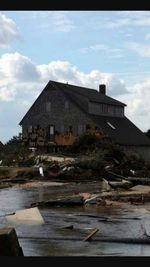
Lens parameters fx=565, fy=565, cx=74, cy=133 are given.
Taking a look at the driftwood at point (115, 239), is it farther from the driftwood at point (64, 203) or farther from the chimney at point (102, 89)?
the chimney at point (102, 89)

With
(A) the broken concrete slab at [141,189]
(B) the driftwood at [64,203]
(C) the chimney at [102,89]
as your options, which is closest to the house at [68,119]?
(C) the chimney at [102,89]

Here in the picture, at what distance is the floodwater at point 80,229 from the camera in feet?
42.0

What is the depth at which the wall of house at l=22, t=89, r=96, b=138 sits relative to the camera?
6234cm

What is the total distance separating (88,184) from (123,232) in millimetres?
20434

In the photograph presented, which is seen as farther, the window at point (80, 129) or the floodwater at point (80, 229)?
the window at point (80, 129)

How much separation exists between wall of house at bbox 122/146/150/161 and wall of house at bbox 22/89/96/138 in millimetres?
5809

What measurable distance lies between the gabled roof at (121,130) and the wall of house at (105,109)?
60cm

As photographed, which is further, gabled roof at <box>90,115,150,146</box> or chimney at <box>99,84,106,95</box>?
chimney at <box>99,84,106,95</box>

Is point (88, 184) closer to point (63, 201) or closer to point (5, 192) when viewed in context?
point (5, 192)

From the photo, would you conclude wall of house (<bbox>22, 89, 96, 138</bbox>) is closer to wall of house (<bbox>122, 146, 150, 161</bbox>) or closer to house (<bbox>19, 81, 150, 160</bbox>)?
house (<bbox>19, 81, 150, 160</bbox>)

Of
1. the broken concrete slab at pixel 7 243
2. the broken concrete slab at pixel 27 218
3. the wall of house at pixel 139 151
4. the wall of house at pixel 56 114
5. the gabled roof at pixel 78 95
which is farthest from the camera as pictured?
the wall of house at pixel 139 151

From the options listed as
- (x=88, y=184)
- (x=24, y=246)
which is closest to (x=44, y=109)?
(x=88, y=184)

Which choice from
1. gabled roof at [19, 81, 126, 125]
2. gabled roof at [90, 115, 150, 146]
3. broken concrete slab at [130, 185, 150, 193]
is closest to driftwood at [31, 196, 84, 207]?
broken concrete slab at [130, 185, 150, 193]

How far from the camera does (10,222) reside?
17.9m
